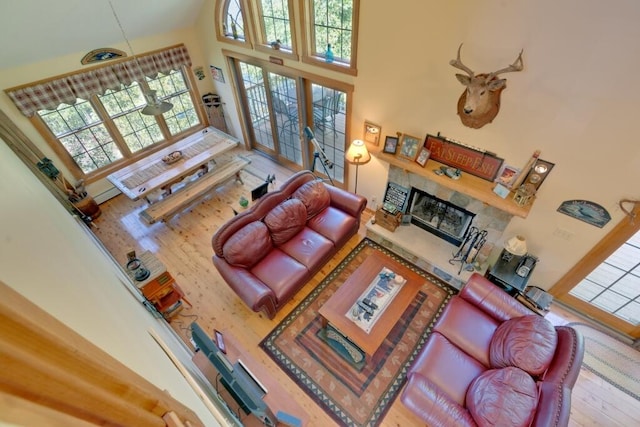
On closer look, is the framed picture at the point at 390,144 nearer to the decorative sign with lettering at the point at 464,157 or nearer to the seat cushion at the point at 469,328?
the decorative sign with lettering at the point at 464,157

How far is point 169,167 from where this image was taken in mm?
4891

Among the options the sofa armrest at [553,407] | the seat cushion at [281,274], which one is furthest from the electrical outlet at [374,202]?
the sofa armrest at [553,407]

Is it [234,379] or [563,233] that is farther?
[563,233]

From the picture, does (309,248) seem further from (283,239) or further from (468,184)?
(468,184)

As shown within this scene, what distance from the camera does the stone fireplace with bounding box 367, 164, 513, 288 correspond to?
143 inches

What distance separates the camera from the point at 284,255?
149 inches

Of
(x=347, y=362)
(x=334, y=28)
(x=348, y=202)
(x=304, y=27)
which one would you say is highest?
(x=334, y=28)

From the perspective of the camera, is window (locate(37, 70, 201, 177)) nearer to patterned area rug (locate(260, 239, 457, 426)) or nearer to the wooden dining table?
the wooden dining table

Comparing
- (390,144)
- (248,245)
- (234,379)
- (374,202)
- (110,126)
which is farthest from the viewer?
(110,126)

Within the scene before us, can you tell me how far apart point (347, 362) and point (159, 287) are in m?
2.23

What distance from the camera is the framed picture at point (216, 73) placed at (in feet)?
18.6

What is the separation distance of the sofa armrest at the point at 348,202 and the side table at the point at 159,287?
2309 mm

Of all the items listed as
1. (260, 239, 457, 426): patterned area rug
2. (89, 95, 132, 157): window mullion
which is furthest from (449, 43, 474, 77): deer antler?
(89, 95, 132, 157): window mullion

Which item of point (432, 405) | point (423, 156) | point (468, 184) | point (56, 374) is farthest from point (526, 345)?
point (56, 374)
